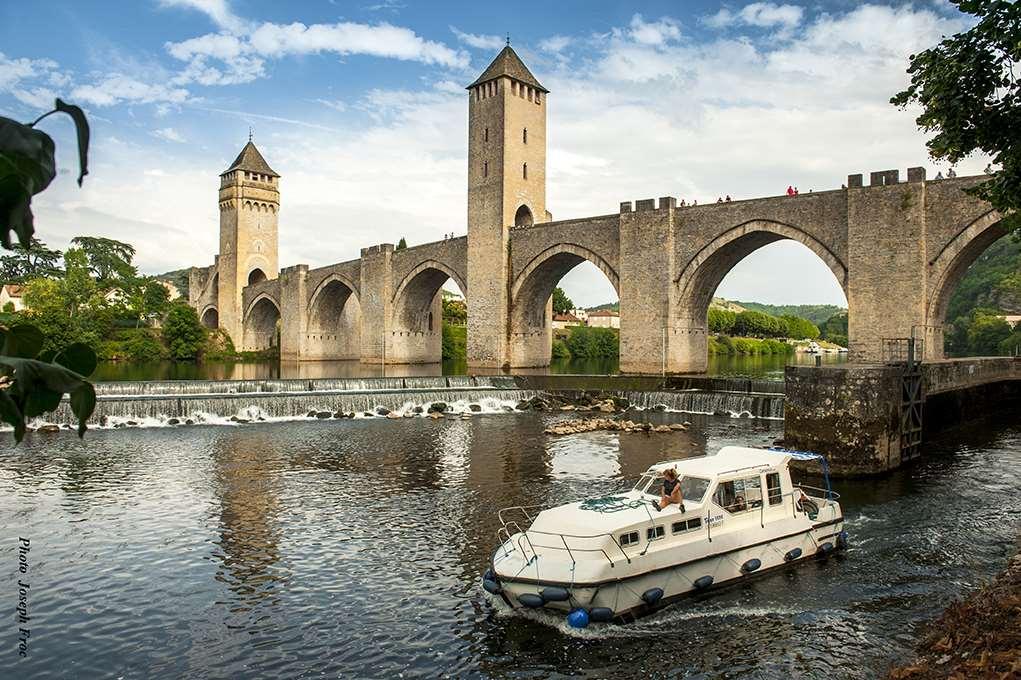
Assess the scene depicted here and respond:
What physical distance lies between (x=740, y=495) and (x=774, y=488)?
80 centimetres

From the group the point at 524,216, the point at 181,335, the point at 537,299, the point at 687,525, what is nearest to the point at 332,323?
the point at 181,335

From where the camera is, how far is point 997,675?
219 inches

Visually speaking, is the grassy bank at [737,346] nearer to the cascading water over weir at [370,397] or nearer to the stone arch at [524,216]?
the stone arch at [524,216]

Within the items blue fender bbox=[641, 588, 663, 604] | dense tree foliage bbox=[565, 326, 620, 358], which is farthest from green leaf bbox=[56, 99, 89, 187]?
dense tree foliage bbox=[565, 326, 620, 358]

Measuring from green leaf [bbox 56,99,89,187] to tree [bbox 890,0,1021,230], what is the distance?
31.9ft

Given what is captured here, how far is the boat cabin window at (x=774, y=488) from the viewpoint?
423 inches

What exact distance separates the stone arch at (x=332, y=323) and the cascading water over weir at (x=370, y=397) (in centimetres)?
3075

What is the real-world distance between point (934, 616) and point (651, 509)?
126 inches

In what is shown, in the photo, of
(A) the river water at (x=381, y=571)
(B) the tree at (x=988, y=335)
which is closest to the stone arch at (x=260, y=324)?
(A) the river water at (x=381, y=571)

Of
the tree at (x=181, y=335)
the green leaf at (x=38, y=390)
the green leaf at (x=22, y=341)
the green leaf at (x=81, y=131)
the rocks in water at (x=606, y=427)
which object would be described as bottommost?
the rocks in water at (x=606, y=427)

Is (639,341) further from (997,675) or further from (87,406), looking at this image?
(87,406)

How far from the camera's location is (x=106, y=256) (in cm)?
7844

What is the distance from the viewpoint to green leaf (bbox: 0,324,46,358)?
184cm

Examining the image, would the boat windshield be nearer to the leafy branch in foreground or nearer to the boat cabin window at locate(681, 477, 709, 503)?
the boat cabin window at locate(681, 477, 709, 503)
